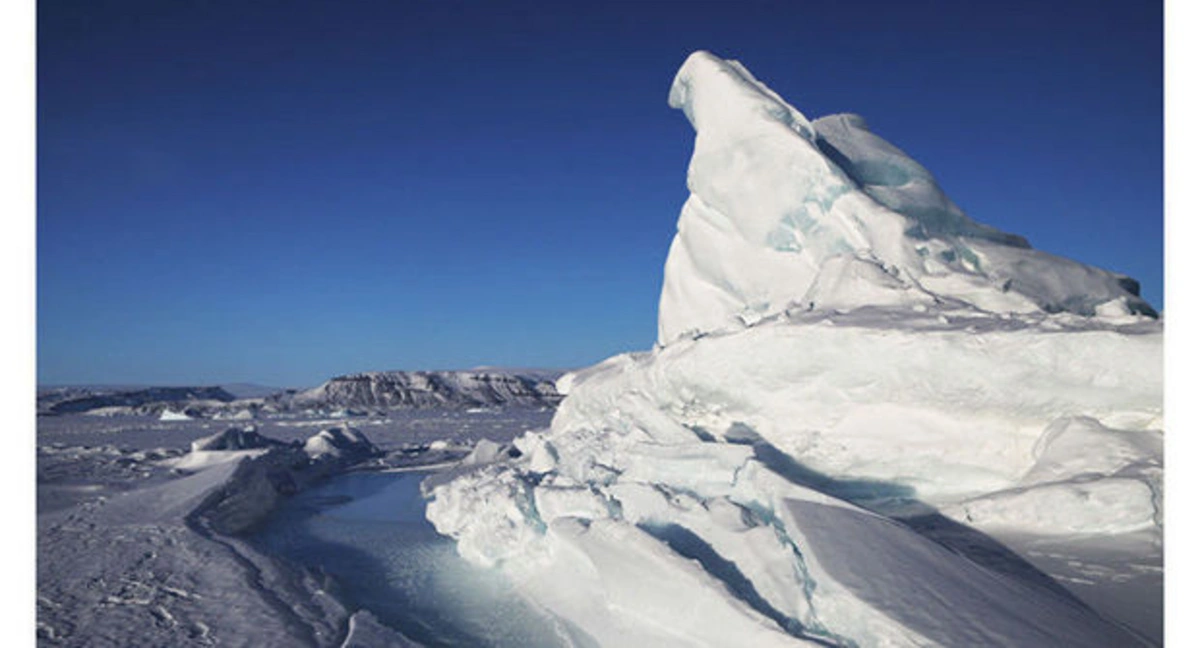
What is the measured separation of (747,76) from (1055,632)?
9.11m

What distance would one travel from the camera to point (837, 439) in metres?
6.11

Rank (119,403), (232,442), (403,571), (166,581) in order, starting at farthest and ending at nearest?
(119,403), (232,442), (403,571), (166,581)

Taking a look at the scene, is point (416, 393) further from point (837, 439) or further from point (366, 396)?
point (837, 439)

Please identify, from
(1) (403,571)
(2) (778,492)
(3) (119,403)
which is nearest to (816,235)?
(2) (778,492)

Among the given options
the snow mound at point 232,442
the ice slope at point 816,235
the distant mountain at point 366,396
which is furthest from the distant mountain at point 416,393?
the ice slope at point 816,235

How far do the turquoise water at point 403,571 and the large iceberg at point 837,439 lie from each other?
25cm

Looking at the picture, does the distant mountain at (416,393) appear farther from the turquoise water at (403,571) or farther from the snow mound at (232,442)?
the turquoise water at (403,571)

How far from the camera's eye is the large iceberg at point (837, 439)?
3.33 metres

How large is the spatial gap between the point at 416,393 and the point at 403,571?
43.5m

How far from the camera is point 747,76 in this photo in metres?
10.2

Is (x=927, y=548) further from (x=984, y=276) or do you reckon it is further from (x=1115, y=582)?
(x=984, y=276)

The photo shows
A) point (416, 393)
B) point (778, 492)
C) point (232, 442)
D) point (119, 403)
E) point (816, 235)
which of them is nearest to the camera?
point (778, 492)
